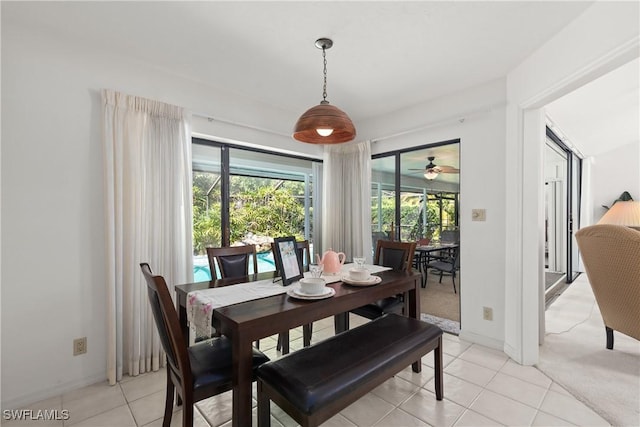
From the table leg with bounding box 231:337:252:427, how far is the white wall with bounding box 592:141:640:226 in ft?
22.8

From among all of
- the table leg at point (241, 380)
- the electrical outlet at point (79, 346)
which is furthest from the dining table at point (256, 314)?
the electrical outlet at point (79, 346)

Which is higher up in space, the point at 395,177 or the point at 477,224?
the point at 395,177

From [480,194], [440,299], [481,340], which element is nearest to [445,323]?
[481,340]

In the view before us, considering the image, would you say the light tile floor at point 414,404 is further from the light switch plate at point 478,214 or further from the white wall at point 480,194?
the light switch plate at point 478,214

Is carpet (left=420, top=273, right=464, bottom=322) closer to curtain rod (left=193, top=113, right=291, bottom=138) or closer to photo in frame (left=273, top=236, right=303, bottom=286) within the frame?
photo in frame (left=273, top=236, right=303, bottom=286)

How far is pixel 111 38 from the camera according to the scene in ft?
6.98

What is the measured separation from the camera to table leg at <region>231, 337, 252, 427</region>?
55.2 inches

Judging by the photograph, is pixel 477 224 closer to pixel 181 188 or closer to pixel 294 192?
pixel 294 192

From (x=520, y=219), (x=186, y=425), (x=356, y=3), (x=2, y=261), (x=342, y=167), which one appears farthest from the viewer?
(x=342, y=167)

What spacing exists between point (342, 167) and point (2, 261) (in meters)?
3.45

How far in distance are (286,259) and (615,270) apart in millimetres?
2669

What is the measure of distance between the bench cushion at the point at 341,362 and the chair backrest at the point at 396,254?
694mm

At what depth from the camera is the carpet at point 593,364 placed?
6.34 feet

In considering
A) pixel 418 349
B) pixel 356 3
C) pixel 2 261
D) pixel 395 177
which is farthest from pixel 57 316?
pixel 395 177
